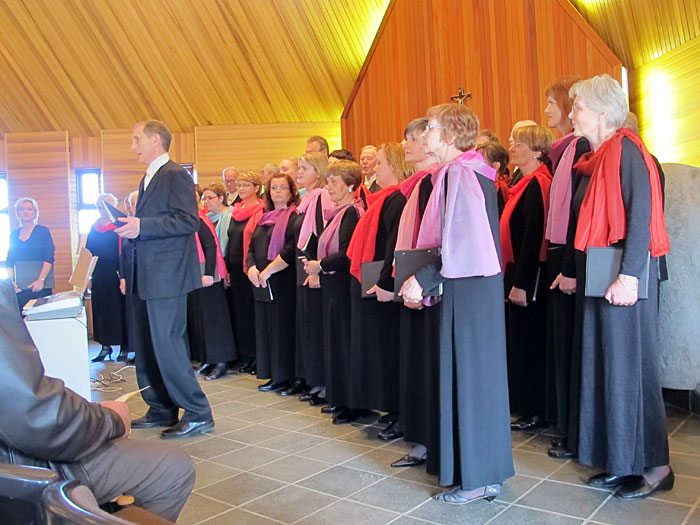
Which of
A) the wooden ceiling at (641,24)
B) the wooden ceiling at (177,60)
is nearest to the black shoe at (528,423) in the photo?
the wooden ceiling at (641,24)

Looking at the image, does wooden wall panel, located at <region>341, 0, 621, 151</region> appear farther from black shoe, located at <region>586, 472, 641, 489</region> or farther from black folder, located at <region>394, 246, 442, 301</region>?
black shoe, located at <region>586, 472, 641, 489</region>

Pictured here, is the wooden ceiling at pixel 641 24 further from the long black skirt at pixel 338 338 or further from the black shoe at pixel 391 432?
the black shoe at pixel 391 432

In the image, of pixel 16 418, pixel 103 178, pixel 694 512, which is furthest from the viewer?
pixel 103 178

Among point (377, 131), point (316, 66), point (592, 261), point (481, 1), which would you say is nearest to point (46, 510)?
point (592, 261)

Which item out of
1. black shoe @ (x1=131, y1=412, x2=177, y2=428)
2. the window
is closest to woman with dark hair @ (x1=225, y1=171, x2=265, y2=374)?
black shoe @ (x1=131, y1=412, x2=177, y2=428)

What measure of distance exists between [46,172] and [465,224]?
8.93m

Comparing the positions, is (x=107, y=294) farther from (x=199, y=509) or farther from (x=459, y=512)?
(x=459, y=512)

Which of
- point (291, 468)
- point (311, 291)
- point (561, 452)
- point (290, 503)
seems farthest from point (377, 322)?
point (290, 503)

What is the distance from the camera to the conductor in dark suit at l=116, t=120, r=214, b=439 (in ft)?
12.3

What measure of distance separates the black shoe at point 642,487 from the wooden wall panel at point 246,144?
7.67m

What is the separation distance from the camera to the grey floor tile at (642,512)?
8.11ft

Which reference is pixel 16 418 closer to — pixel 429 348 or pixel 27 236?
pixel 429 348

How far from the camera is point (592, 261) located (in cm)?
270

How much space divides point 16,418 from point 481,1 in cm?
677
